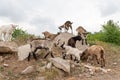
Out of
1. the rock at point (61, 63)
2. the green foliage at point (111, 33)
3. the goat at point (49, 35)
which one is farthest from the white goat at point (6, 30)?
the green foliage at point (111, 33)

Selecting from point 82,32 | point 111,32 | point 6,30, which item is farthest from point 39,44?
point 111,32

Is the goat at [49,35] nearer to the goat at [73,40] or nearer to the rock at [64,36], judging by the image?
the rock at [64,36]

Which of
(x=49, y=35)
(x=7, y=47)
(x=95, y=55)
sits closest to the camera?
(x=7, y=47)

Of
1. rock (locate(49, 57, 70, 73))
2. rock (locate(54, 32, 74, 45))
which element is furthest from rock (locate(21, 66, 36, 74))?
rock (locate(54, 32, 74, 45))

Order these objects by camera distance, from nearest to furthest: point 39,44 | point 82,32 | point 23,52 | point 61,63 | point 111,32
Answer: point 61,63 < point 39,44 < point 23,52 < point 82,32 < point 111,32

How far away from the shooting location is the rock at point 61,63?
14039 millimetres

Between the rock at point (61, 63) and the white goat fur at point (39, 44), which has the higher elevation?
the white goat fur at point (39, 44)

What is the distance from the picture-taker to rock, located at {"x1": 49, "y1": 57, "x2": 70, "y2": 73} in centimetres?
1404

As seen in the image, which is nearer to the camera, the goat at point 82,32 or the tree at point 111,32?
the goat at point 82,32

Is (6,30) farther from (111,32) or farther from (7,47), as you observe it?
(111,32)

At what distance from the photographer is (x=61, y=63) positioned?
46.4ft

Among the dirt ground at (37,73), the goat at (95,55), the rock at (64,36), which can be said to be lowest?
the dirt ground at (37,73)

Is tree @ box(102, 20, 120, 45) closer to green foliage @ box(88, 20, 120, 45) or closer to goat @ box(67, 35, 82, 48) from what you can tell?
green foliage @ box(88, 20, 120, 45)

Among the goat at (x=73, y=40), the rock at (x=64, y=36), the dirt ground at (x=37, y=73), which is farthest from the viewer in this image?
the rock at (x=64, y=36)
